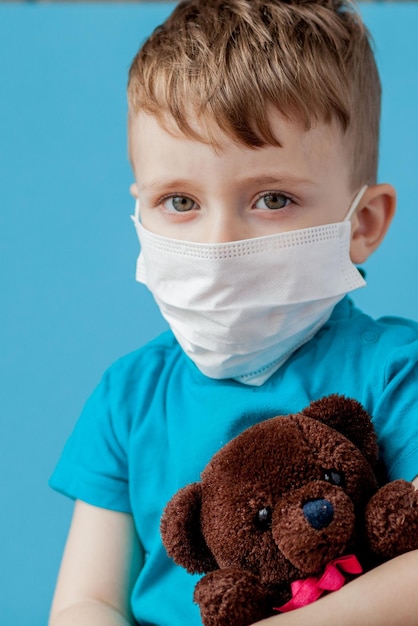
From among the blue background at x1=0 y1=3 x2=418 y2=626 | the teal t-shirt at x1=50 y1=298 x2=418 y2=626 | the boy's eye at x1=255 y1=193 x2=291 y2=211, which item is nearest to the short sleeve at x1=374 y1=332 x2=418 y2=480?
the teal t-shirt at x1=50 y1=298 x2=418 y2=626

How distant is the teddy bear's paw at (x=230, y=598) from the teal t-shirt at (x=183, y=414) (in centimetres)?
25

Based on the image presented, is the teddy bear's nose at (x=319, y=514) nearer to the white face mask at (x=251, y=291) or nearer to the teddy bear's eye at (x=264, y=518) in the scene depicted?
the teddy bear's eye at (x=264, y=518)

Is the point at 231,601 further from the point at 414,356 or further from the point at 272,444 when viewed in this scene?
the point at 414,356

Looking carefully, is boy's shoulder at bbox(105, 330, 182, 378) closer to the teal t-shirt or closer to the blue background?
the teal t-shirt

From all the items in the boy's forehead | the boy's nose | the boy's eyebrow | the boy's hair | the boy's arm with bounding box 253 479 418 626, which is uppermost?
the boy's hair

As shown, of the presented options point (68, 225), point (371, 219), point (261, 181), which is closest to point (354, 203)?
point (371, 219)

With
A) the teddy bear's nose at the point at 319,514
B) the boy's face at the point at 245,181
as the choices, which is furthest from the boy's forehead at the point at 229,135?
the teddy bear's nose at the point at 319,514

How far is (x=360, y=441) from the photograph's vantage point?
1.02 m

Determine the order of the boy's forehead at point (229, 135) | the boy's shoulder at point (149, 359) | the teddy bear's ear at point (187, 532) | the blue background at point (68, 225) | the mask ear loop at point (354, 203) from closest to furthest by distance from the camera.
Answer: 1. the teddy bear's ear at point (187, 532)
2. the boy's forehead at point (229, 135)
3. the mask ear loop at point (354, 203)
4. the boy's shoulder at point (149, 359)
5. the blue background at point (68, 225)

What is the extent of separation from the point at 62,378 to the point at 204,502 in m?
0.97

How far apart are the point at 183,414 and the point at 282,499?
1.11 ft

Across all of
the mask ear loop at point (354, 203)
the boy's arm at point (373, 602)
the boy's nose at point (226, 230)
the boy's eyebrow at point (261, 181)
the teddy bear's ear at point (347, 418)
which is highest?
the boy's eyebrow at point (261, 181)

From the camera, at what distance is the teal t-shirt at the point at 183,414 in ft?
3.73

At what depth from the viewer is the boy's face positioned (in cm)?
111
